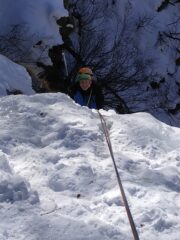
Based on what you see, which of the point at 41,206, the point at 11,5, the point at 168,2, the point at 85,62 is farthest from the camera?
the point at 168,2

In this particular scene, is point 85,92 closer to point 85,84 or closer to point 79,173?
point 85,84

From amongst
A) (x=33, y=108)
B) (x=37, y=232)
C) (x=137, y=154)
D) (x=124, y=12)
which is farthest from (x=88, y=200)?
(x=124, y=12)

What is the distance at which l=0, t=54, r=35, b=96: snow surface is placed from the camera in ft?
23.4

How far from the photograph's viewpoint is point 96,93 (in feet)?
19.8

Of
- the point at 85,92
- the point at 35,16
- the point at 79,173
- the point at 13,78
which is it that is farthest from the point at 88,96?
the point at 35,16

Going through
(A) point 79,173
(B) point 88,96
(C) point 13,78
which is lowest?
(C) point 13,78

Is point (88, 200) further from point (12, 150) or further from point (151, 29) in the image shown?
point (151, 29)

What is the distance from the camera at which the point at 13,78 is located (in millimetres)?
7586

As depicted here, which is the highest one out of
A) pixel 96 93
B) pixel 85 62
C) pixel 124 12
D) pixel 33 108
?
pixel 33 108

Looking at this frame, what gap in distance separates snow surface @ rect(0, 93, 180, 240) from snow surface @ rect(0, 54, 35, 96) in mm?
2422

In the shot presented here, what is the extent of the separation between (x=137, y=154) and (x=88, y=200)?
885mm

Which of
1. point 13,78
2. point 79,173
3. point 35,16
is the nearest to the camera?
point 79,173

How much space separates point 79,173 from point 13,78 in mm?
4453

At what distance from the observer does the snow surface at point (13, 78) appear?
7.12 m
